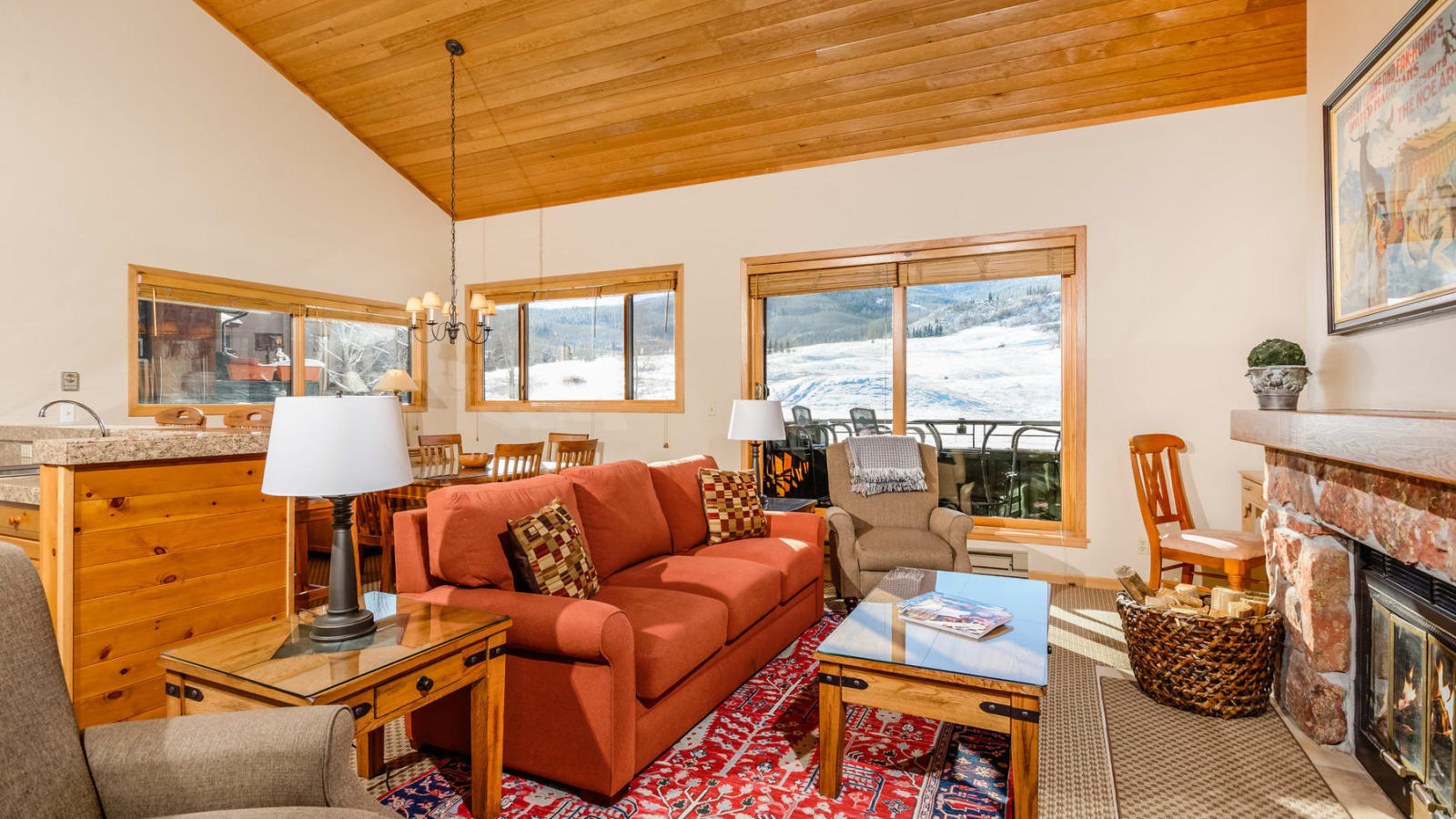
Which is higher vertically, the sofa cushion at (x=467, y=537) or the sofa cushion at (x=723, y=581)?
the sofa cushion at (x=467, y=537)

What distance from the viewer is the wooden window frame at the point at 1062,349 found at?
176 inches

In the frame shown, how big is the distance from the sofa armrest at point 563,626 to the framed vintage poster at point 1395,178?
7.90 ft

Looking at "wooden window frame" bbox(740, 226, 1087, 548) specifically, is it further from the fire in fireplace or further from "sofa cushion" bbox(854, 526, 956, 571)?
the fire in fireplace

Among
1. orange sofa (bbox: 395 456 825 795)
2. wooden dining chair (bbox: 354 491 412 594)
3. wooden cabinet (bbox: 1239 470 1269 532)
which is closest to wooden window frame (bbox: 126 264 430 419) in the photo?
wooden dining chair (bbox: 354 491 412 594)

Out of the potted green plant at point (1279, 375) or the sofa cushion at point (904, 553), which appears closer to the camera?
the potted green plant at point (1279, 375)

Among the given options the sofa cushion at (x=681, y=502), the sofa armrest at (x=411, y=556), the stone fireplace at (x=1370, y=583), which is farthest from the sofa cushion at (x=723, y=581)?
the stone fireplace at (x=1370, y=583)

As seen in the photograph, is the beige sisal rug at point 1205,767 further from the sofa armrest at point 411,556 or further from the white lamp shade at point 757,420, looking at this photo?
the sofa armrest at point 411,556

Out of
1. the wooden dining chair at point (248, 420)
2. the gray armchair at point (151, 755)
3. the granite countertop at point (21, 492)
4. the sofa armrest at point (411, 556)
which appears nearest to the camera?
the gray armchair at point (151, 755)

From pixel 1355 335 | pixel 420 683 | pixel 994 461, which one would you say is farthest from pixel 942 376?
pixel 420 683

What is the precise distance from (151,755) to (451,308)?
3997 mm

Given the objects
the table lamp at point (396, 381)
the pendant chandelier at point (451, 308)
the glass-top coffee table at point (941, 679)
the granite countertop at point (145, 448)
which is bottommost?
the glass-top coffee table at point (941, 679)

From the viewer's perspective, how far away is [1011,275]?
4.66 meters

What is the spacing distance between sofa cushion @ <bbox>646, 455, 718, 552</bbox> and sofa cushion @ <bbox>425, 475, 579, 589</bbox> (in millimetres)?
1159

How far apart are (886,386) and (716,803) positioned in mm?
3441
